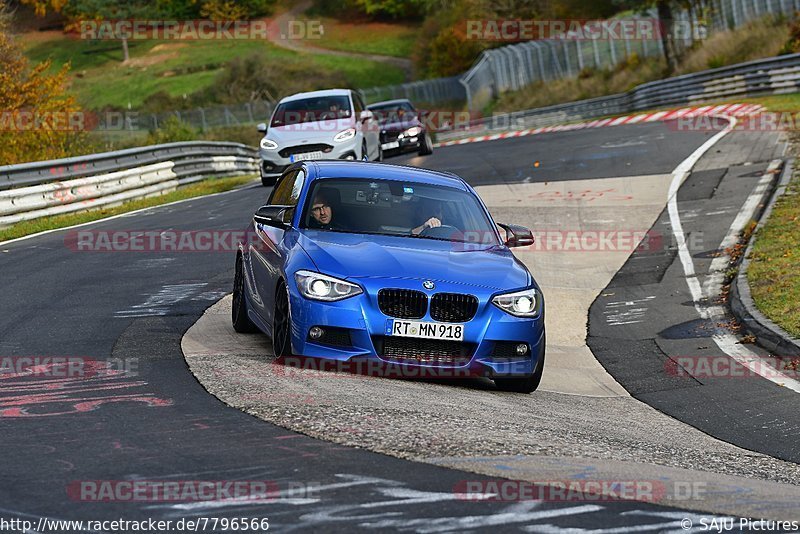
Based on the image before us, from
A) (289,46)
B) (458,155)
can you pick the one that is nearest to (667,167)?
(458,155)

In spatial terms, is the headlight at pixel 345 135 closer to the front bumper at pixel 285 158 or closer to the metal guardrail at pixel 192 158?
the front bumper at pixel 285 158

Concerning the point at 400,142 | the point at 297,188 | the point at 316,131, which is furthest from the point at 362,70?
the point at 297,188

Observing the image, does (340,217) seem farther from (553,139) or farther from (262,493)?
(553,139)

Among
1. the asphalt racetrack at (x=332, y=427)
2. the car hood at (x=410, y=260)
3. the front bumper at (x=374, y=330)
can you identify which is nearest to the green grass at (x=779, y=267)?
the asphalt racetrack at (x=332, y=427)

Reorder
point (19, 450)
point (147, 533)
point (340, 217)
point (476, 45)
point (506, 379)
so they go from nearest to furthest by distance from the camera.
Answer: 1. point (147, 533)
2. point (19, 450)
3. point (506, 379)
4. point (340, 217)
5. point (476, 45)

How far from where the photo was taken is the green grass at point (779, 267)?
1292cm

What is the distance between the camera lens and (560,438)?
7.53 metres

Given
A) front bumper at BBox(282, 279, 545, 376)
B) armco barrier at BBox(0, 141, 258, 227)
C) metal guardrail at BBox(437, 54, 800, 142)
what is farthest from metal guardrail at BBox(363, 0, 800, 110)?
front bumper at BBox(282, 279, 545, 376)

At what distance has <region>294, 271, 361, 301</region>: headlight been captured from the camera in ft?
29.6

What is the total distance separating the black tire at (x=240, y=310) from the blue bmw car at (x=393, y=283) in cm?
43

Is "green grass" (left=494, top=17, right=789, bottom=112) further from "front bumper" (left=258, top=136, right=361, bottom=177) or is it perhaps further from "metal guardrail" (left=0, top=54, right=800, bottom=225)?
"front bumper" (left=258, top=136, right=361, bottom=177)

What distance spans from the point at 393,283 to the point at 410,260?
0.39m

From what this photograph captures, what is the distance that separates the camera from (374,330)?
353 inches

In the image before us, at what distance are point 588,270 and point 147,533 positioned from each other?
12.7m
